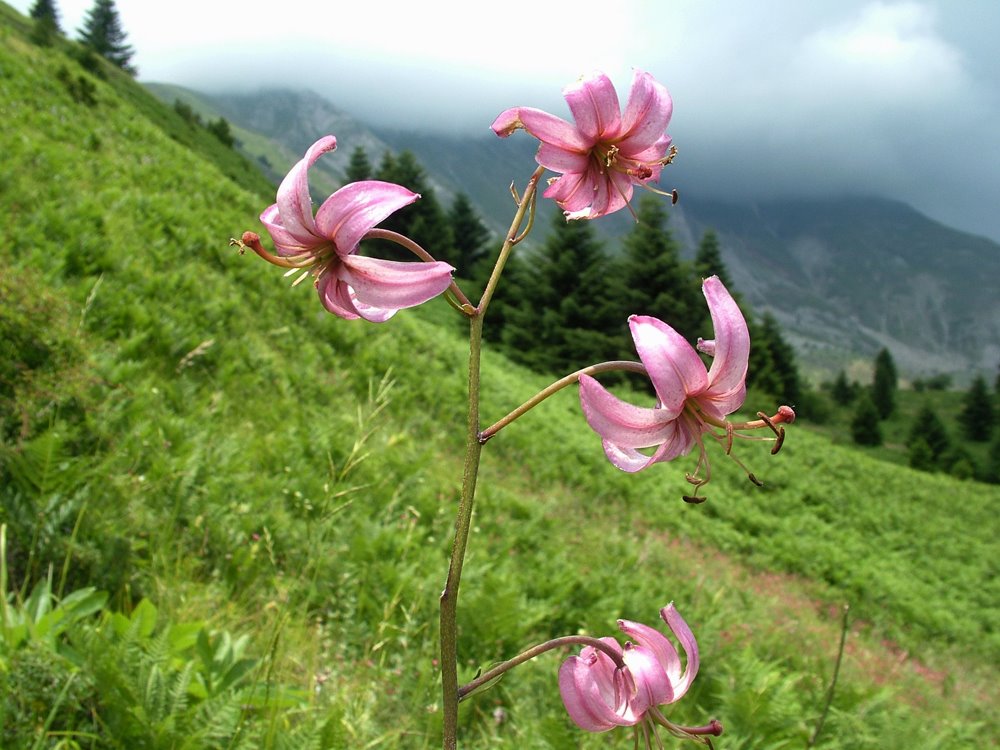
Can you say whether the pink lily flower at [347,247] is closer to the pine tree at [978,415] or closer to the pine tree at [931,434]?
the pine tree at [931,434]

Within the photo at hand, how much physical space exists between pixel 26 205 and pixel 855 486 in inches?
709

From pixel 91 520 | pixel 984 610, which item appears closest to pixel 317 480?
pixel 91 520

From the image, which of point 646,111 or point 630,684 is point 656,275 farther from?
point 630,684

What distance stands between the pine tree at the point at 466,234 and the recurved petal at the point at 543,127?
42793 mm

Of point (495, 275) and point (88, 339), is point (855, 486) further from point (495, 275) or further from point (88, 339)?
point (495, 275)

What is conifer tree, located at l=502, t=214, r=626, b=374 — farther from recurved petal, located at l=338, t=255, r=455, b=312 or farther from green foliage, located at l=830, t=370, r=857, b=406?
green foliage, located at l=830, t=370, r=857, b=406

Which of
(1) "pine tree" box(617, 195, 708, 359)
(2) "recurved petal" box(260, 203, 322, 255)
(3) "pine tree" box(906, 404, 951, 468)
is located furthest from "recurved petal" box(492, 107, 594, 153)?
(3) "pine tree" box(906, 404, 951, 468)

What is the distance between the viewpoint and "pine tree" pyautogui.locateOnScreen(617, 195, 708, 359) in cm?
2727

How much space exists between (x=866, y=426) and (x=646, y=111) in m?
63.0

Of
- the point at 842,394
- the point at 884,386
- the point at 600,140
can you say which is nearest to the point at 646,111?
the point at 600,140

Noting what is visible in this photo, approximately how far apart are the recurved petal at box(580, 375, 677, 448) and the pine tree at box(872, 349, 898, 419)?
279 feet

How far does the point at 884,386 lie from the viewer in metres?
76.9

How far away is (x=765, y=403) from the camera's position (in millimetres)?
23891

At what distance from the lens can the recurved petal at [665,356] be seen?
100 cm
